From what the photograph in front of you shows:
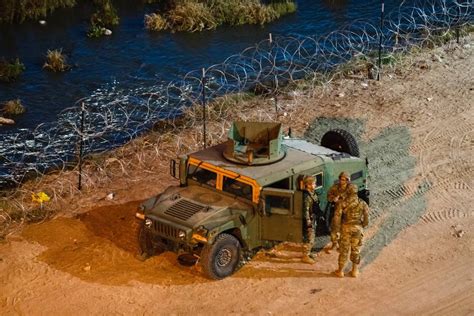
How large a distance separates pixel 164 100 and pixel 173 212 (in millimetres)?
9762

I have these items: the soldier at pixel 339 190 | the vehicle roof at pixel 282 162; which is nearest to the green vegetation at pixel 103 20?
the vehicle roof at pixel 282 162

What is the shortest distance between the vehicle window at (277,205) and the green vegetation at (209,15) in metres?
16.3

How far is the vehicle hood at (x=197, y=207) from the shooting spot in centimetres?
1216

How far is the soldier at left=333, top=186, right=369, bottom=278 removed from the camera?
40.1 feet

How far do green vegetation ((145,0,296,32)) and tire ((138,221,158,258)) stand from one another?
15.8m

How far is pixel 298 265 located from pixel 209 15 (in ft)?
54.3

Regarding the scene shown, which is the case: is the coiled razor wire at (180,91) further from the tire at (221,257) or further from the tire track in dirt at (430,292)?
the tire track in dirt at (430,292)

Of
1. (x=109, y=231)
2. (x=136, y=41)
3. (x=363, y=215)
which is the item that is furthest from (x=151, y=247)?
(x=136, y=41)

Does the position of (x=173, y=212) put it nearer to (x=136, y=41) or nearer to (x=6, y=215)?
(x=6, y=215)

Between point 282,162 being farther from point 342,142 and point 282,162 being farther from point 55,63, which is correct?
point 55,63

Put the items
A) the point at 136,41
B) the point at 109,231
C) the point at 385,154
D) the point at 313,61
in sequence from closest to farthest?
the point at 109,231 → the point at 385,154 → the point at 313,61 → the point at 136,41

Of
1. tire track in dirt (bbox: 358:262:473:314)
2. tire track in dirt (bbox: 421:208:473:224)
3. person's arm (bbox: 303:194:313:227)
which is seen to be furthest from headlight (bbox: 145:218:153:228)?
tire track in dirt (bbox: 421:208:473:224)

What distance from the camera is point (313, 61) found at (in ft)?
78.0

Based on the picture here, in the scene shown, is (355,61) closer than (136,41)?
Yes
